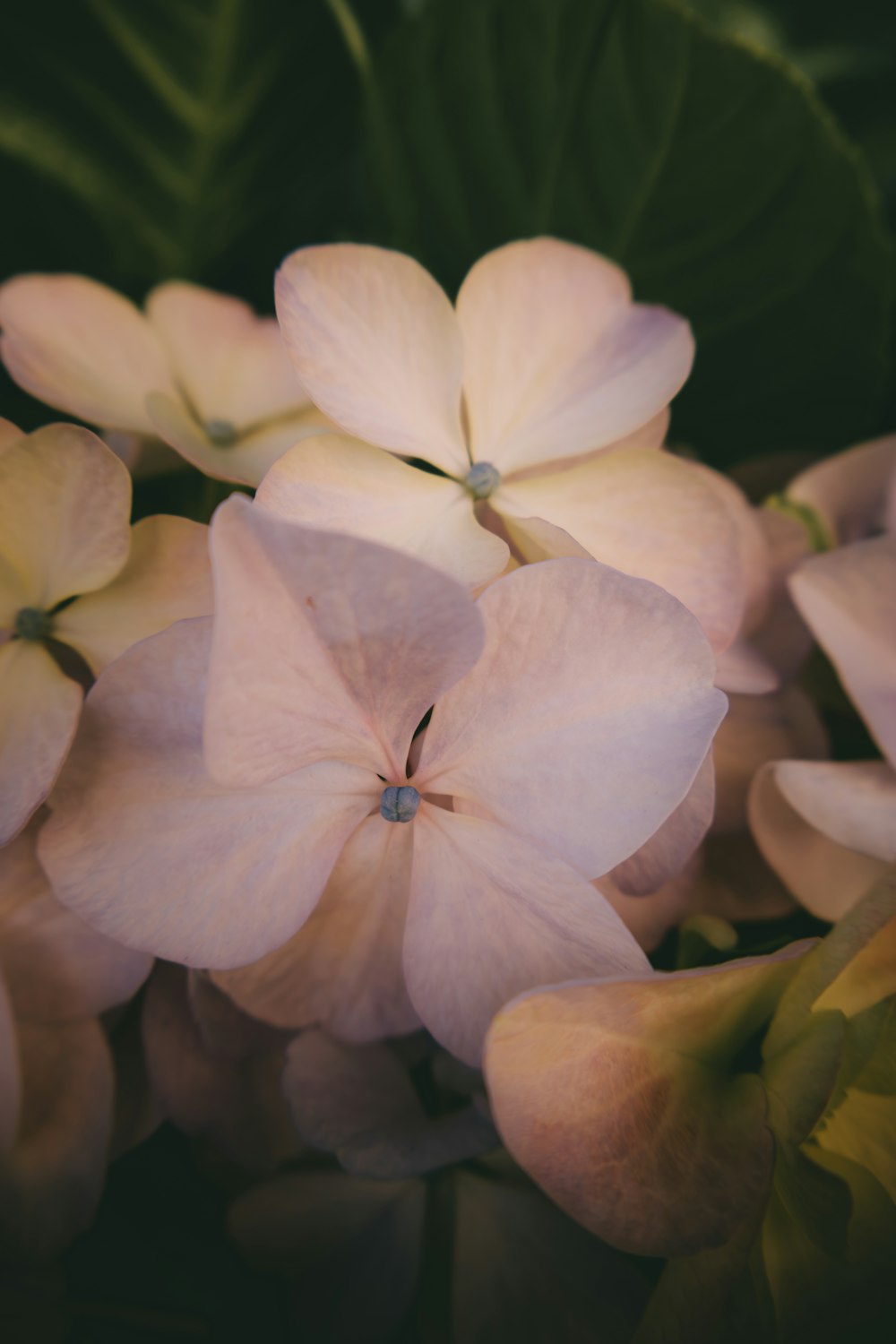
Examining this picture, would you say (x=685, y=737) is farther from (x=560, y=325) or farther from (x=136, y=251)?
(x=136, y=251)

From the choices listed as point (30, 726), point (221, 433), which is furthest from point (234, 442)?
point (30, 726)

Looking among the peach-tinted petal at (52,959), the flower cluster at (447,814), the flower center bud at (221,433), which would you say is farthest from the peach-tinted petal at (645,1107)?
the flower center bud at (221,433)

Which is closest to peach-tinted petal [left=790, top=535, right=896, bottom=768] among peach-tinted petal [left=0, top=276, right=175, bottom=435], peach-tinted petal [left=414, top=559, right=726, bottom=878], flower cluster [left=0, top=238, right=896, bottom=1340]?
flower cluster [left=0, top=238, right=896, bottom=1340]

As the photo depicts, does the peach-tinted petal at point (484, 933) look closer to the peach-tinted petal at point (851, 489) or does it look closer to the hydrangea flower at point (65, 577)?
the hydrangea flower at point (65, 577)

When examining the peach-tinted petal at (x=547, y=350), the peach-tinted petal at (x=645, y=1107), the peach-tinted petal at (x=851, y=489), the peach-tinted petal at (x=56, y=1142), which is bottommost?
the peach-tinted petal at (x=56, y=1142)

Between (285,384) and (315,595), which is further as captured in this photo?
(285,384)

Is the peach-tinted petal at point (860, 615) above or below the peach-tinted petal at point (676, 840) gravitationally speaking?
above

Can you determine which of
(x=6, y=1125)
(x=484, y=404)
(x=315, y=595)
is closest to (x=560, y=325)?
(x=484, y=404)
